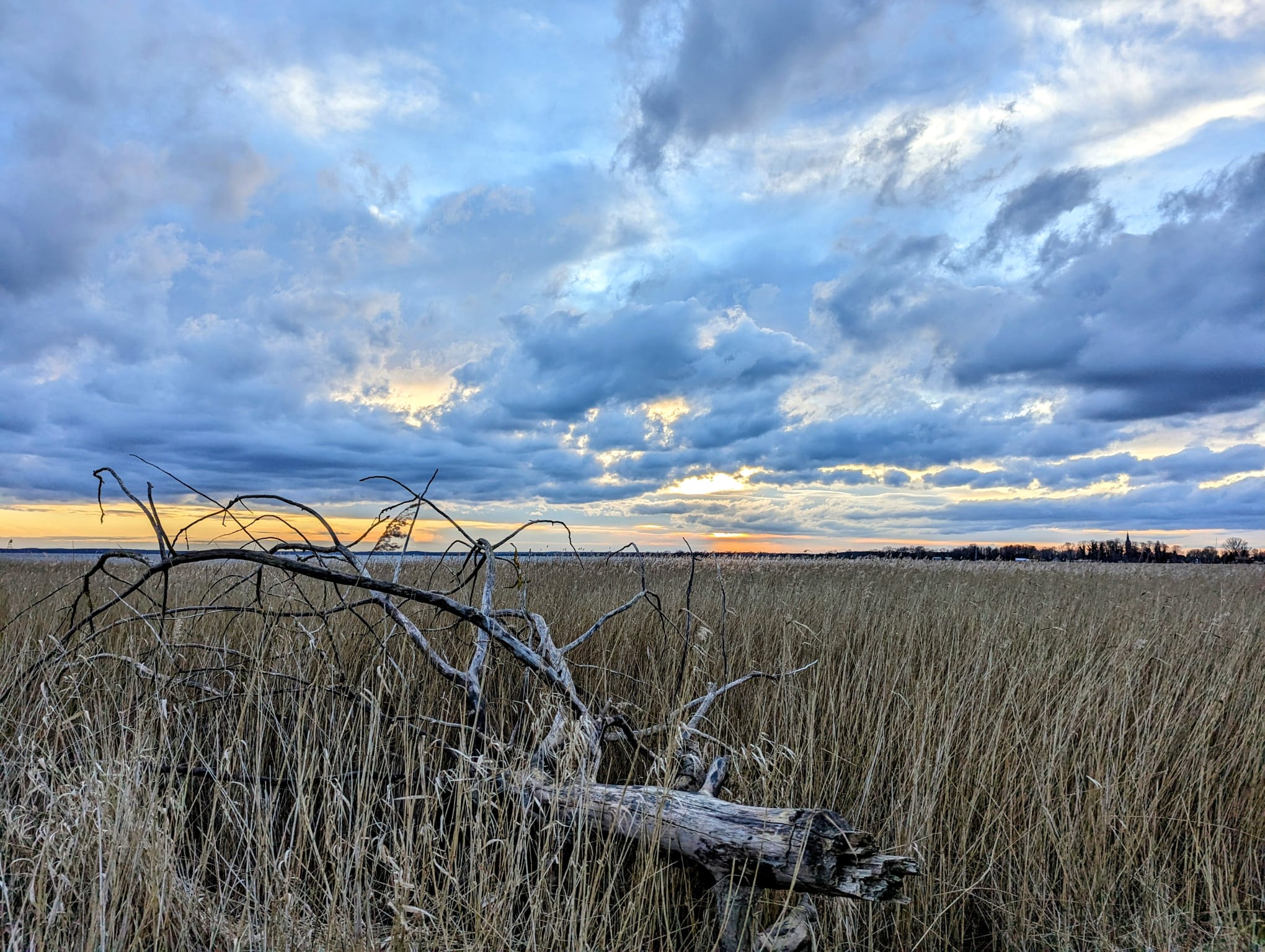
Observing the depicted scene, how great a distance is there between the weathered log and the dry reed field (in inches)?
4.9

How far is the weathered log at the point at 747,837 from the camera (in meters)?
1.97

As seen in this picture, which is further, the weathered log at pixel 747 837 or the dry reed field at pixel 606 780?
the dry reed field at pixel 606 780

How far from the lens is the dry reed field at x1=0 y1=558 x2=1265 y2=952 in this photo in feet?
7.77

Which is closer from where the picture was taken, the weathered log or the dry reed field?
the weathered log

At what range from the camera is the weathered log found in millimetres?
1972

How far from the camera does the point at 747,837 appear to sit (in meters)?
2.13

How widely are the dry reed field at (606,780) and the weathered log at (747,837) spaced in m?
0.12

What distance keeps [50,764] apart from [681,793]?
262 centimetres

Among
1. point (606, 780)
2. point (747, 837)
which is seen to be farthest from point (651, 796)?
point (606, 780)

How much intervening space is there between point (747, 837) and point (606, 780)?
1666 mm

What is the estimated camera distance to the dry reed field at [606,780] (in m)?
2.37

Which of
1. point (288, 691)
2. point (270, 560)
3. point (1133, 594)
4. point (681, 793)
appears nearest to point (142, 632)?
point (288, 691)

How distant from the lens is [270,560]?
2627mm

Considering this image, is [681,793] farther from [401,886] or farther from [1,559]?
[1,559]
